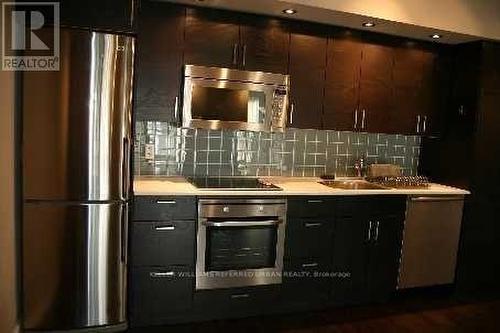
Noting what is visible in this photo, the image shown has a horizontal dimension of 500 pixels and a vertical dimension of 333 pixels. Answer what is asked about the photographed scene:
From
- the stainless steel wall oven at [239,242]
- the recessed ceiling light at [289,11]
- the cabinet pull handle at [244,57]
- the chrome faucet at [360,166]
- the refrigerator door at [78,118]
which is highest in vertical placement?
the recessed ceiling light at [289,11]

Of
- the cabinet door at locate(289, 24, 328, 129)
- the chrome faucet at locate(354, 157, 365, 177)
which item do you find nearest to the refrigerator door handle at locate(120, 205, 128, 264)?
the cabinet door at locate(289, 24, 328, 129)

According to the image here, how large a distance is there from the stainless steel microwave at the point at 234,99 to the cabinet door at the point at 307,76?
0.34ft

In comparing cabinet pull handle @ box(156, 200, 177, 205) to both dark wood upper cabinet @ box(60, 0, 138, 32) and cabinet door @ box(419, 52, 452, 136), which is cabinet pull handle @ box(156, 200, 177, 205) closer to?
dark wood upper cabinet @ box(60, 0, 138, 32)

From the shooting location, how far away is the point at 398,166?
12.8 ft

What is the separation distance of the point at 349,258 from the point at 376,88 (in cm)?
144

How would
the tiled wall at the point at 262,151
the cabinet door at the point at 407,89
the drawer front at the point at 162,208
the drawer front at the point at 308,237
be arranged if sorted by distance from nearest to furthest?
the drawer front at the point at 162,208 < the drawer front at the point at 308,237 < the tiled wall at the point at 262,151 < the cabinet door at the point at 407,89

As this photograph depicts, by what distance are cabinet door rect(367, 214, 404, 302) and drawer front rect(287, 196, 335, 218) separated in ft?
1.35

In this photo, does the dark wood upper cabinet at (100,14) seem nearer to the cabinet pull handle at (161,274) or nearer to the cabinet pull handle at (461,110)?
the cabinet pull handle at (161,274)

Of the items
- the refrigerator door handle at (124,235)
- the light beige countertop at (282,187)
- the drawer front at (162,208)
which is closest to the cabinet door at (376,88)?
the light beige countertop at (282,187)

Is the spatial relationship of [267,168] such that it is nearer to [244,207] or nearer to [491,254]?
[244,207]

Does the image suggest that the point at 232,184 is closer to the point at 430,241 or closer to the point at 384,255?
the point at 384,255

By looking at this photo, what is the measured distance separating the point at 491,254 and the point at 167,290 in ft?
9.52

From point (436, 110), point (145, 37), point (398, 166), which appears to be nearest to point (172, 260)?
point (145, 37)

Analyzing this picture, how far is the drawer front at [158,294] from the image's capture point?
8.84ft
